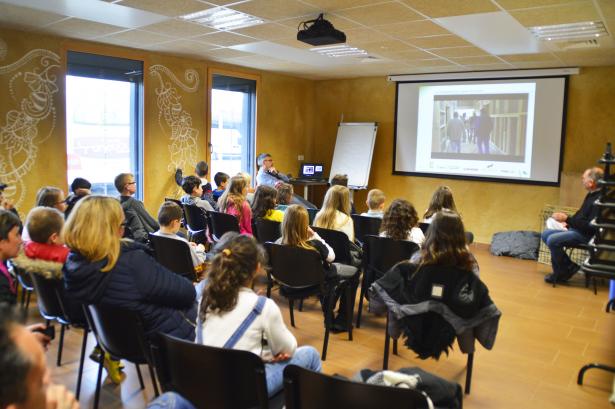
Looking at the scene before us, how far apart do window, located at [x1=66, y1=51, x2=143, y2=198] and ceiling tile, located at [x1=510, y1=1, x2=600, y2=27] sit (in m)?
4.78

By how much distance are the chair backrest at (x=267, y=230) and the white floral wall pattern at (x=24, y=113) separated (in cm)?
306

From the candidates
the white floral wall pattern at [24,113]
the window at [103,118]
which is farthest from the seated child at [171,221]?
the window at [103,118]

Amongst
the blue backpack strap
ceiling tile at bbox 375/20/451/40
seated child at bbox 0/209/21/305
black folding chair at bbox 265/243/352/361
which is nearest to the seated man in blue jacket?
ceiling tile at bbox 375/20/451/40

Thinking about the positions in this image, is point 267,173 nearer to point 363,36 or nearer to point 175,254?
point 363,36

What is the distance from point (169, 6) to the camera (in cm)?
445

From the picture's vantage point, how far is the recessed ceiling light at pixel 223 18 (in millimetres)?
4664

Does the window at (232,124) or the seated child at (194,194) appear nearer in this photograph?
the seated child at (194,194)

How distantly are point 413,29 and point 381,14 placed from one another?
2.28 ft

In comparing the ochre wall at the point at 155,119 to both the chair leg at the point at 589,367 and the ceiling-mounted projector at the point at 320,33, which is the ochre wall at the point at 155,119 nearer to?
the ceiling-mounted projector at the point at 320,33

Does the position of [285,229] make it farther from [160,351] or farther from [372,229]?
[160,351]

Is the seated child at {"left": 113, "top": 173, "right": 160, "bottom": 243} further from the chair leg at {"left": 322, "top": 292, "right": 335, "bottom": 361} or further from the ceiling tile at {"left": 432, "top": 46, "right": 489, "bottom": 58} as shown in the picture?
the ceiling tile at {"left": 432, "top": 46, "right": 489, "bottom": 58}

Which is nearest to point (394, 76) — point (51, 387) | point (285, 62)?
point (285, 62)

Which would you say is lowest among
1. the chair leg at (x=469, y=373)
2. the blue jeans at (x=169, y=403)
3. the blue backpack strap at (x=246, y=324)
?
the chair leg at (x=469, y=373)

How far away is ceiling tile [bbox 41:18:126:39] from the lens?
517 cm
